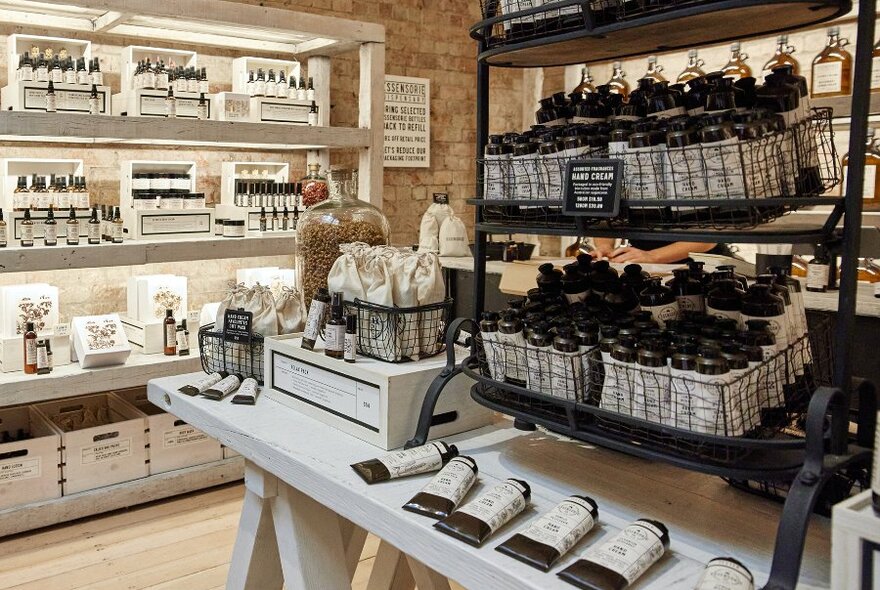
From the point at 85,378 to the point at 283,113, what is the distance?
1.41 m

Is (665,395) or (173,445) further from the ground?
(665,395)

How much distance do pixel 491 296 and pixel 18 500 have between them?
222 centimetres

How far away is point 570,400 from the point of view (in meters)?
1.18

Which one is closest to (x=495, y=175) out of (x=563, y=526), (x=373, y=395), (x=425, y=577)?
(x=373, y=395)

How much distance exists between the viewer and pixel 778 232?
1.02 metres

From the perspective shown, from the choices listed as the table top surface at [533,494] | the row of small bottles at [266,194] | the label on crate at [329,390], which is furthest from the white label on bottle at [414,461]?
the row of small bottles at [266,194]

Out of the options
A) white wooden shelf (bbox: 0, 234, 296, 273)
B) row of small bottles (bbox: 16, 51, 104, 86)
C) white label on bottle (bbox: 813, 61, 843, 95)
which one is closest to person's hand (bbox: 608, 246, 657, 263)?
white label on bottle (bbox: 813, 61, 843, 95)

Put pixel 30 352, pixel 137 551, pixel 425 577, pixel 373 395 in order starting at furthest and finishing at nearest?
1. pixel 30 352
2. pixel 137 551
3. pixel 425 577
4. pixel 373 395

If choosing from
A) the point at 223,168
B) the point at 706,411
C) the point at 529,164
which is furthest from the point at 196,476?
the point at 706,411

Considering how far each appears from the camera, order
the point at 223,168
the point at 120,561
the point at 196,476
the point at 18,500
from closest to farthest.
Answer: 1. the point at 120,561
2. the point at 18,500
3. the point at 196,476
4. the point at 223,168

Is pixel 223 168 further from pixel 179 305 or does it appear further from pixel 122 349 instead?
pixel 122 349

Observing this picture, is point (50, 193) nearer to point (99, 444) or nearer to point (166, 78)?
point (166, 78)

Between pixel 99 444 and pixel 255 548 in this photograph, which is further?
pixel 99 444

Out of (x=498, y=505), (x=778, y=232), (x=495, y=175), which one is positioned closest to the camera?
(x=778, y=232)
